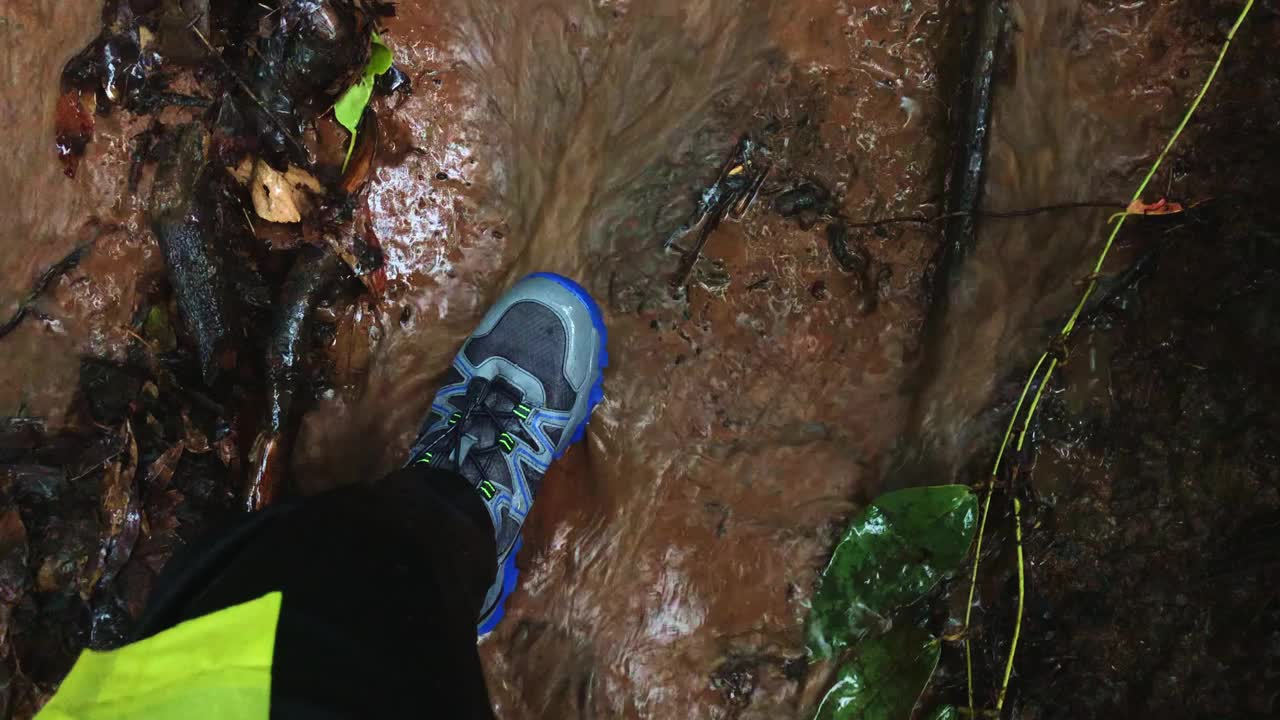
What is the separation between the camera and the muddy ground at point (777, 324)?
1.40 m

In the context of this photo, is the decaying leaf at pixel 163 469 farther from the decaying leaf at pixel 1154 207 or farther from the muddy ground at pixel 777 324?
the decaying leaf at pixel 1154 207

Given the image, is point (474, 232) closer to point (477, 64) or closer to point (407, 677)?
point (477, 64)

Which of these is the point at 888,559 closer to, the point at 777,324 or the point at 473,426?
the point at 777,324

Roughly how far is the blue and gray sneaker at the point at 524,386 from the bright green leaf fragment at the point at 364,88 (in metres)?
0.63

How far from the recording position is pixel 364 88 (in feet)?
6.32

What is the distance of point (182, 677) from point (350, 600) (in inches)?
9.0

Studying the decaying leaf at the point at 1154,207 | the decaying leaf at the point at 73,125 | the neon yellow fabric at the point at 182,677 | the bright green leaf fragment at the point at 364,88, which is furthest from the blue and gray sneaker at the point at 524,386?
the decaying leaf at the point at 1154,207

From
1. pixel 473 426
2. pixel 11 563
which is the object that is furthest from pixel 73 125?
pixel 473 426

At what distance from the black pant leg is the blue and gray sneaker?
0.49 meters

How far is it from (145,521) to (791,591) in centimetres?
165

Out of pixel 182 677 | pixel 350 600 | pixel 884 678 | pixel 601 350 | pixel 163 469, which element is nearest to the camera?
pixel 182 677

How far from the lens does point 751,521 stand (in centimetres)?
178

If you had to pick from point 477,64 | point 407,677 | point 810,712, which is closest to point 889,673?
point 810,712

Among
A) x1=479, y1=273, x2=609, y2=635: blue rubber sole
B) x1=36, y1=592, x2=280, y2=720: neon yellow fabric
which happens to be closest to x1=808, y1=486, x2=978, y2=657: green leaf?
x1=479, y1=273, x2=609, y2=635: blue rubber sole
